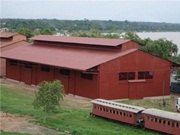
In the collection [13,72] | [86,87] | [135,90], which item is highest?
[13,72]

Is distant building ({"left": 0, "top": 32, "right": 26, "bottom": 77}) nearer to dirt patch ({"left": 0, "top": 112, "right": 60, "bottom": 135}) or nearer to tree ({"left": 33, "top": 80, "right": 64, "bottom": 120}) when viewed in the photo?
dirt patch ({"left": 0, "top": 112, "right": 60, "bottom": 135})

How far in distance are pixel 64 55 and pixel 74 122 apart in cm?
1652

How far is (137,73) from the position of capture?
122ft

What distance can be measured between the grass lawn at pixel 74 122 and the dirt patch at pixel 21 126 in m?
0.57

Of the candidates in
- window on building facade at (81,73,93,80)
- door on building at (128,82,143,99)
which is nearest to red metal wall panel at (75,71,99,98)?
window on building facade at (81,73,93,80)

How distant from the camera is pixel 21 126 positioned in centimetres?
2342

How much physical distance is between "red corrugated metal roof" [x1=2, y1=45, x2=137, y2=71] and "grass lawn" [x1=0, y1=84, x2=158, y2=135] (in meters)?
5.73

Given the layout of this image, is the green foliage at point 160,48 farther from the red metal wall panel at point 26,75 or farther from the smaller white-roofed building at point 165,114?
the smaller white-roofed building at point 165,114

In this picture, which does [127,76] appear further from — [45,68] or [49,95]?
[49,95]

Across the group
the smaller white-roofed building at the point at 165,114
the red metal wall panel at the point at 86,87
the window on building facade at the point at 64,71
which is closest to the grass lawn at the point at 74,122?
the smaller white-roofed building at the point at 165,114

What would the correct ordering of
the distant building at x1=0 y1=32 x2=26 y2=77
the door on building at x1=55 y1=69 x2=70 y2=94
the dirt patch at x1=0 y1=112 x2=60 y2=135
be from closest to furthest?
the dirt patch at x1=0 y1=112 x2=60 y2=135, the door on building at x1=55 y1=69 x2=70 y2=94, the distant building at x1=0 y1=32 x2=26 y2=77

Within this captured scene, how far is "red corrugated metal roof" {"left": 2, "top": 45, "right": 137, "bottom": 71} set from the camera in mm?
35969

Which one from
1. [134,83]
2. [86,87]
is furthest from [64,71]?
[134,83]

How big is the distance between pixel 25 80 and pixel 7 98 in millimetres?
10499
